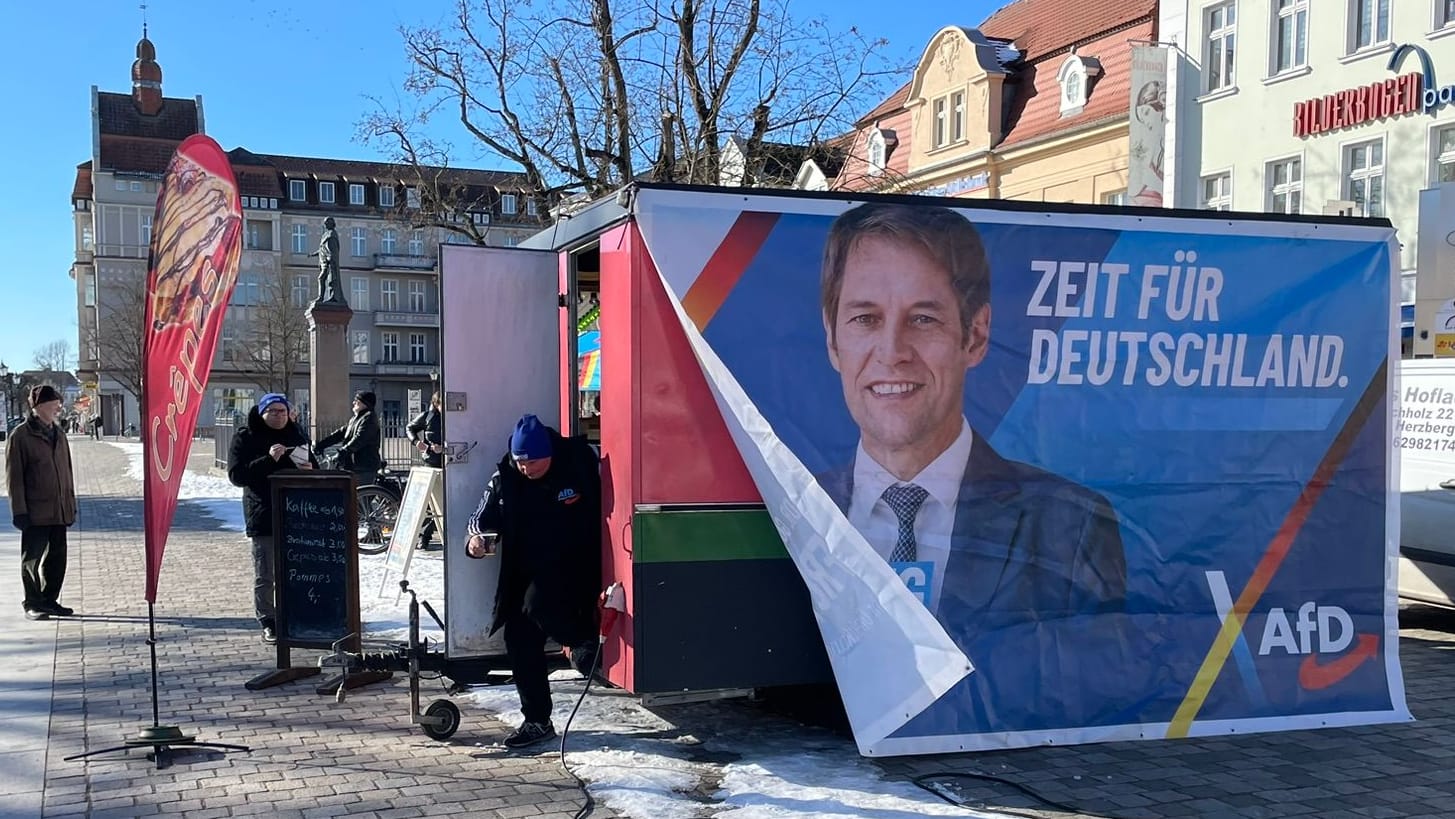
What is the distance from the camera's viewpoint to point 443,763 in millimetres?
5613

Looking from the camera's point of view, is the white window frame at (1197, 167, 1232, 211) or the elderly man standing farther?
the white window frame at (1197, 167, 1232, 211)

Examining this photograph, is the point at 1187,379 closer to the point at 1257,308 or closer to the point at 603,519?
the point at 1257,308

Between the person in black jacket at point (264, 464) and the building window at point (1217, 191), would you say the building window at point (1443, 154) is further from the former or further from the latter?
the person in black jacket at point (264, 464)

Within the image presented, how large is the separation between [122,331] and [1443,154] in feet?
184

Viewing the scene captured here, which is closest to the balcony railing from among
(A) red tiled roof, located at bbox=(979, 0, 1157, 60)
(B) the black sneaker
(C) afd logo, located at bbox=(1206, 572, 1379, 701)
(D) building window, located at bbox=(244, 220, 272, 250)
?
(D) building window, located at bbox=(244, 220, 272, 250)

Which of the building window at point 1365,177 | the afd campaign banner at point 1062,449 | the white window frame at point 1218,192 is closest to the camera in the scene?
the afd campaign banner at point 1062,449

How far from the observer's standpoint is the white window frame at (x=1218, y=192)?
22.2m

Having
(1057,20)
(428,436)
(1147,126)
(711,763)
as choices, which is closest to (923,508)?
(711,763)

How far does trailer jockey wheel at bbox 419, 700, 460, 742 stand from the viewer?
19.4ft

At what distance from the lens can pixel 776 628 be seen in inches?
221

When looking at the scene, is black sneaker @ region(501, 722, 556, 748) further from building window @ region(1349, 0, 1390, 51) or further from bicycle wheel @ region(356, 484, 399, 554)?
building window @ region(1349, 0, 1390, 51)

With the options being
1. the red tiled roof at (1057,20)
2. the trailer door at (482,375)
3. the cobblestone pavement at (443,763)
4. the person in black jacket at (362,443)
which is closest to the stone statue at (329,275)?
the person in black jacket at (362,443)

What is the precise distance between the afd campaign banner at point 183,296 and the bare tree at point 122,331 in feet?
161

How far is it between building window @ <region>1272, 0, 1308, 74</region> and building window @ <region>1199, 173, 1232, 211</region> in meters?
2.14
